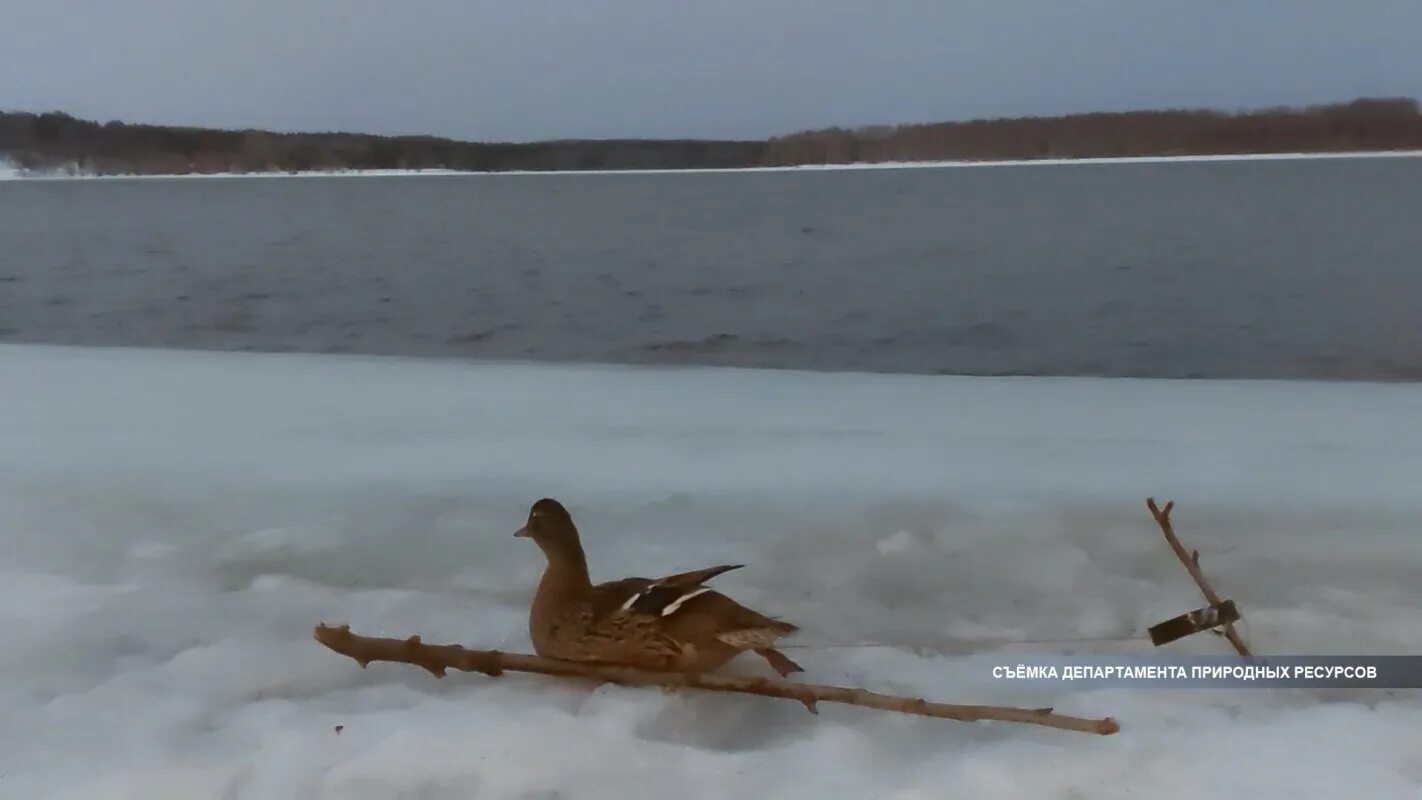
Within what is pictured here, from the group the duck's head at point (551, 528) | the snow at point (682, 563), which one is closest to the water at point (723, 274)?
the snow at point (682, 563)

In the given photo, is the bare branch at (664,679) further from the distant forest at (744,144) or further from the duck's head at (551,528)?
the distant forest at (744,144)

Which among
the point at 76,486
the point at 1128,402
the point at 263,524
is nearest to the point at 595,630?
the point at 263,524

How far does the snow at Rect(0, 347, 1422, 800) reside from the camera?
104cm

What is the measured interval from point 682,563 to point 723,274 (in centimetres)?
155

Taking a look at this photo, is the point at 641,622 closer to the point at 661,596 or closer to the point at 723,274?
the point at 661,596

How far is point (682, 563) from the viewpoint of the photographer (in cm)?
159

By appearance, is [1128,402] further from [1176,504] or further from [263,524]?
[263,524]

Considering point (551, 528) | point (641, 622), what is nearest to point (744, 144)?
point (551, 528)

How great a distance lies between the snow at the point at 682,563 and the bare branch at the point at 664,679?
26mm

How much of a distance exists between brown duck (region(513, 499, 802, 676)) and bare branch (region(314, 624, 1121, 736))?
15 mm

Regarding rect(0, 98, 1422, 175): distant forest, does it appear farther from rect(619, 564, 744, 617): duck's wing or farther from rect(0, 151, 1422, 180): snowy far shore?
rect(619, 564, 744, 617): duck's wing

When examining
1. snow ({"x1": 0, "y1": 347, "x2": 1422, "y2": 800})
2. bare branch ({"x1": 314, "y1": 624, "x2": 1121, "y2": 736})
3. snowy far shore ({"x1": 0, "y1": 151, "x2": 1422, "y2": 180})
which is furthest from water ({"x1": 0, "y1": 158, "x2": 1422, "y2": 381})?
bare branch ({"x1": 314, "y1": 624, "x2": 1121, "y2": 736})

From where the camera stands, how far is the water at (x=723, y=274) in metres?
2.73

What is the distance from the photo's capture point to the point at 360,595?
4.85ft
